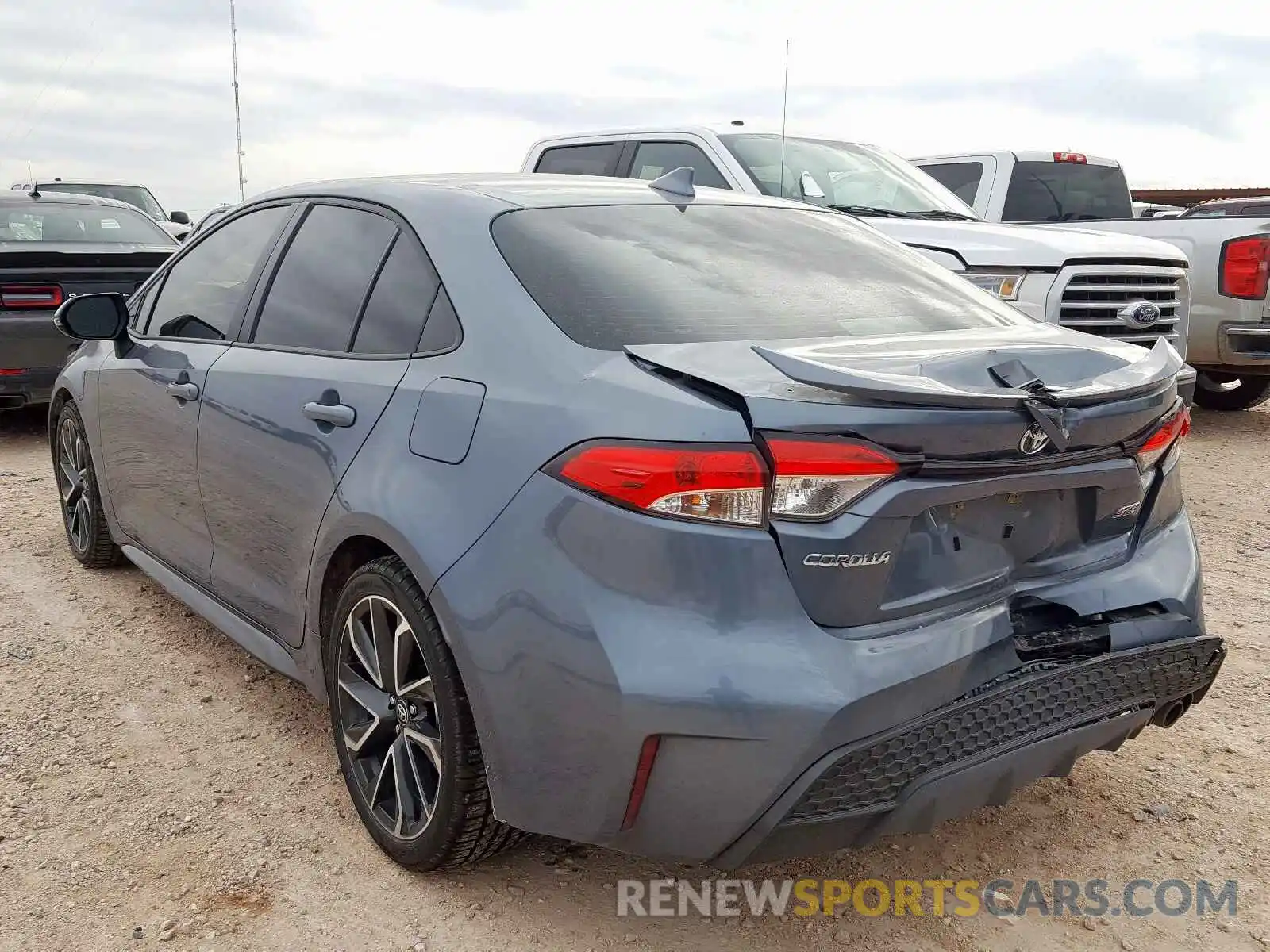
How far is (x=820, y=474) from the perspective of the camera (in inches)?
82.0

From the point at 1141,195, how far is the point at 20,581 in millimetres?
24597

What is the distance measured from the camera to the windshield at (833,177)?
6.83 metres

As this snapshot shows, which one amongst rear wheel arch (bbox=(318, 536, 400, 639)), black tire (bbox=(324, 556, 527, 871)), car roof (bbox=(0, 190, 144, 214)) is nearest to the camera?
black tire (bbox=(324, 556, 527, 871))

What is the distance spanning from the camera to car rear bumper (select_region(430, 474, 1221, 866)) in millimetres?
2078

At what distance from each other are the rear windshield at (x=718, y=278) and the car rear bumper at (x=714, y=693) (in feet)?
1.63

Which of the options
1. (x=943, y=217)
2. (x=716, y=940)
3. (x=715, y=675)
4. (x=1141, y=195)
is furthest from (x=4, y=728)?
(x=1141, y=195)

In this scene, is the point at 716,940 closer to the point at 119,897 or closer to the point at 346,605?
the point at 346,605

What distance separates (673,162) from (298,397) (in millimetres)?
4731

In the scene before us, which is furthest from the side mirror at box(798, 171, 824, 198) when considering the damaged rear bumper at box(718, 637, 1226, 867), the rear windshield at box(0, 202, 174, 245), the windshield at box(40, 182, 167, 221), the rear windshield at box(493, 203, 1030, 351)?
the windshield at box(40, 182, 167, 221)

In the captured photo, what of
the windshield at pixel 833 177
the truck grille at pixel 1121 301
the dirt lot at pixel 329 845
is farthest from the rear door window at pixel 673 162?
the dirt lot at pixel 329 845

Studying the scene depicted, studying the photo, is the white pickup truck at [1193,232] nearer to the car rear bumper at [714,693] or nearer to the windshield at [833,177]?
the windshield at [833,177]

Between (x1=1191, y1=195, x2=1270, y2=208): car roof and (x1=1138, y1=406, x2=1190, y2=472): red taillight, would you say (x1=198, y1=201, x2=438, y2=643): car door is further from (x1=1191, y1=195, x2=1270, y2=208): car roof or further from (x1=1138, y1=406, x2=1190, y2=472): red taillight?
(x1=1191, y1=195, x2=1270, y2=208): car roof

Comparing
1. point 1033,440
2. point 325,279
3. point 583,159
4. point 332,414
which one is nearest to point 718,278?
point 1033,440

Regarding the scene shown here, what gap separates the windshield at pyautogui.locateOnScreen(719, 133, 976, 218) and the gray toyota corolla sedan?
372cm
